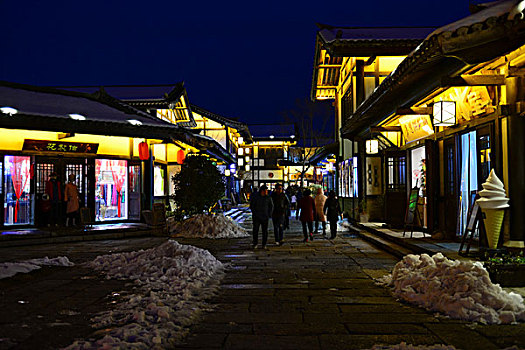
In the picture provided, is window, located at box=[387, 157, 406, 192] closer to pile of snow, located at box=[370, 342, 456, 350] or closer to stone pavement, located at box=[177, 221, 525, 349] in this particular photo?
stone pavement, located at box=[177, 221, 525, 349]

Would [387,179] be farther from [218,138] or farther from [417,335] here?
[218,138]

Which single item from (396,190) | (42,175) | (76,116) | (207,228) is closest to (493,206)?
(396,190)

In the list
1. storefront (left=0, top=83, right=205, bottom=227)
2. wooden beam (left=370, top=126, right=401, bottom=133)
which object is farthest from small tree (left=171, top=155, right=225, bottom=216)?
wooden beam (left=370, top=126, right=401, bottom=133)

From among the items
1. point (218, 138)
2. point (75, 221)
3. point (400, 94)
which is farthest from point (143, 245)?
point (218, 138)

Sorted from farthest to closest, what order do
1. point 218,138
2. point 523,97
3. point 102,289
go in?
point 218,138 → point 523,97 → point 102,289

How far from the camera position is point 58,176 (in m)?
17.0

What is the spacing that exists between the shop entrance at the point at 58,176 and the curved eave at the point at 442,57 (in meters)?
11.0

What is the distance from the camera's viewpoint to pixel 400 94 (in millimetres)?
12242

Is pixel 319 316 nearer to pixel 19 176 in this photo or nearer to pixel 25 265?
pixel 25 265

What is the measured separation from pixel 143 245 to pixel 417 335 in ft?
34.0

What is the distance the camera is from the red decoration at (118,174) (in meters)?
18.6

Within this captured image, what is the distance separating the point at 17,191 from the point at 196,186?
6.24 metres

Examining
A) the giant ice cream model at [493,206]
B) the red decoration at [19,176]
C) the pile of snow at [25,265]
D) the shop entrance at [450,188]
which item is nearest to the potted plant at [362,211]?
the shop entrance at [450,188]

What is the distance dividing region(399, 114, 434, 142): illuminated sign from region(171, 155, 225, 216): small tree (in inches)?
290
